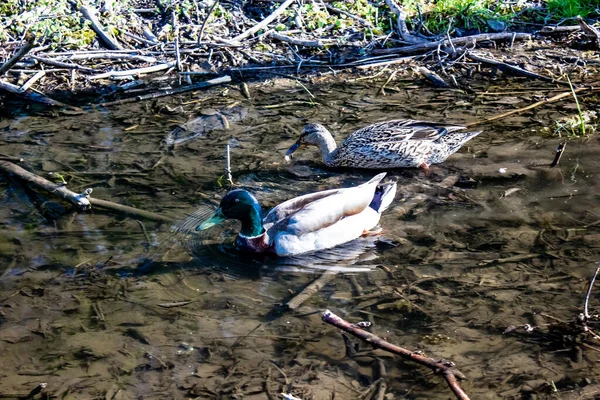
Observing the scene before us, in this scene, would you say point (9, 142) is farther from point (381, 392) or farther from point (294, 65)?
point (381, 392)

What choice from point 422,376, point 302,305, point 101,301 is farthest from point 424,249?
point 101,301

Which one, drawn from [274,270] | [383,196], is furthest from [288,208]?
[383,196]

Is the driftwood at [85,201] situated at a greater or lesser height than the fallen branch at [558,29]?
lesser

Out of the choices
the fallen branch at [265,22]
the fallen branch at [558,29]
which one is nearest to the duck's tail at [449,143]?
the fallen branch at [558,29]

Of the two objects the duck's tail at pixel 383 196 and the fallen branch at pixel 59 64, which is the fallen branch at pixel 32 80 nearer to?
the fallen branch at pixel 59 64

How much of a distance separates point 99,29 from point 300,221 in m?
5.19

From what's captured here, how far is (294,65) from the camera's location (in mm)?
10016

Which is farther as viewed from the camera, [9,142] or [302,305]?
[9,142]

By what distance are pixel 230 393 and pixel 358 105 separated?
5.13 metres

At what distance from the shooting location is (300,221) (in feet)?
20.3

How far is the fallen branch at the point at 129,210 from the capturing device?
259 inches

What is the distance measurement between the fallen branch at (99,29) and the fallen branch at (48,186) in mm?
2915

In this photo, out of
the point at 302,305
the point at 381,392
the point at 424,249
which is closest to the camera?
the point at 381,392

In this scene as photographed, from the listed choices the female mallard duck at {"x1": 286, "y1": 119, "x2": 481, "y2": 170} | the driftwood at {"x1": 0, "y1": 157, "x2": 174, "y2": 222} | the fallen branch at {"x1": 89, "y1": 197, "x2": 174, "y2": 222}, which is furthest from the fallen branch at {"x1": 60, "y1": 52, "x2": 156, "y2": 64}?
the fallen branch at {"x1": 89, "y1": 197, "x2": 174, "y2": 222}
